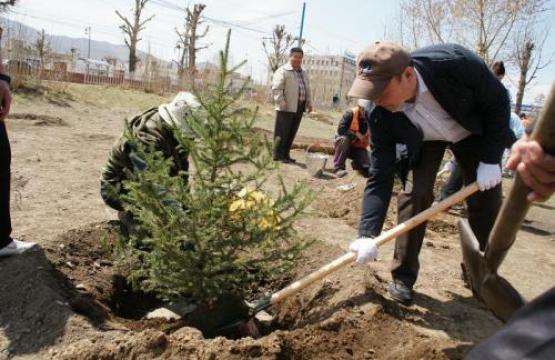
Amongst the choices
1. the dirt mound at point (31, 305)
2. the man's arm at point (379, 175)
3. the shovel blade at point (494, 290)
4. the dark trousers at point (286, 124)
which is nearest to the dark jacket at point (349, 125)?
the dark trousers at point (286, 124)

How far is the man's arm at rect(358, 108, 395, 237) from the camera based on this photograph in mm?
3143

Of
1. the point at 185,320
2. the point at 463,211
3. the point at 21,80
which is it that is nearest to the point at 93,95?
the point at 21,80

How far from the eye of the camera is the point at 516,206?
130cm

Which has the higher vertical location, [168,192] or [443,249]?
[168,192]

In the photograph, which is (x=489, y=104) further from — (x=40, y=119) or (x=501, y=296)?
(x=40, y=119)

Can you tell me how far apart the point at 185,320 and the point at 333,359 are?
3.29ft

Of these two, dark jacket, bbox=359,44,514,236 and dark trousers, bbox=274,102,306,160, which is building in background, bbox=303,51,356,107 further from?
dark jacket, bbox=359,44,514,236

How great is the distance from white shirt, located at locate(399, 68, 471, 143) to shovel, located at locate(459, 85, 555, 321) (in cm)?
113

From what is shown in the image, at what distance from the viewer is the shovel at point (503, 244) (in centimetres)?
105

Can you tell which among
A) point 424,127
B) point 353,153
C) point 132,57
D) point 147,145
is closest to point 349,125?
point 353,153

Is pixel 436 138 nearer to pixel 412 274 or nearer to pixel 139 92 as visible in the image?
pixel 412 274

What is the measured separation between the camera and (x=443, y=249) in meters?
4.98

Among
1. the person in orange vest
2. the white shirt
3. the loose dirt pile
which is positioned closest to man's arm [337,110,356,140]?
the person in orange vest

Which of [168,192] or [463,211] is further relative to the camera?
[463,211]
